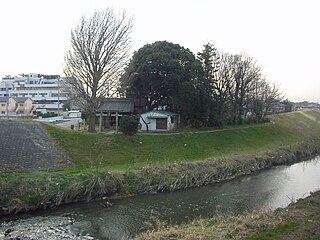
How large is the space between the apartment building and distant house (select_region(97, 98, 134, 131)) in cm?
5236

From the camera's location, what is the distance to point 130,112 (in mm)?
41344

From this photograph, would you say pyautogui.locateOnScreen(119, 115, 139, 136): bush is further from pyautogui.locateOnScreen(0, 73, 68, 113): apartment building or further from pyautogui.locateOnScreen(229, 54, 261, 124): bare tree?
pyautogui.locateOnScreen(0, 73, 68, 113): apartment building

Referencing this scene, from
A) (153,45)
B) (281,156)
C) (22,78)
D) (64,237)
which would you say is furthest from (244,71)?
(22,78)

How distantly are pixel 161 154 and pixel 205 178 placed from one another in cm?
573

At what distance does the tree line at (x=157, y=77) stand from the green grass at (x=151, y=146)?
13.8ft

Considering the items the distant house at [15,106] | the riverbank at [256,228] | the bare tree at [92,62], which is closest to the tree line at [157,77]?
the bare tree at [92,62]

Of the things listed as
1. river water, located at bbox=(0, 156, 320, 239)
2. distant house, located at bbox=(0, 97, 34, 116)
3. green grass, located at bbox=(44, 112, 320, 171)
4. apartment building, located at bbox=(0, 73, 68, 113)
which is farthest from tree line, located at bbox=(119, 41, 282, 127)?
apartment building, located at bbox=(0, 73, 68, 113)

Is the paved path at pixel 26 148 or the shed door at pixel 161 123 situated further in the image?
the shed door at pixel 161 123

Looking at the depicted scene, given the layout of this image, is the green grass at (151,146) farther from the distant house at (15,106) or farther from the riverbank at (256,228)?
the distant house at (15,106)

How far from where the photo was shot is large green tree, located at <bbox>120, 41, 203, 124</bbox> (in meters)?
39.7

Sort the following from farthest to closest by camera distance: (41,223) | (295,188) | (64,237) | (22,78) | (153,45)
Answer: (22,78) < (153,45) < (295,188) < (41,223) < (64,237)

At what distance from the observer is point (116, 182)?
22.0 metres

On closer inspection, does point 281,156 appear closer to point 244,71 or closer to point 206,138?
point 206,138

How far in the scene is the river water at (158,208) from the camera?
15953mm
